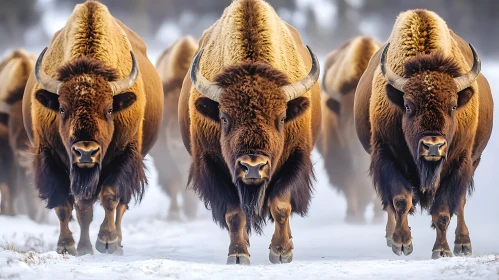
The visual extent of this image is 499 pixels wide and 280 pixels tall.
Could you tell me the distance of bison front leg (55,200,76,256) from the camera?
11438 mm

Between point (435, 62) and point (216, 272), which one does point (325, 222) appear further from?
point (216, 272)

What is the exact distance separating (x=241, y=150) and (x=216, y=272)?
4.19ft

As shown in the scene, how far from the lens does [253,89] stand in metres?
10.1

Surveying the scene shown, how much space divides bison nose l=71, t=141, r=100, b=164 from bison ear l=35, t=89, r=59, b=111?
2.50 feet

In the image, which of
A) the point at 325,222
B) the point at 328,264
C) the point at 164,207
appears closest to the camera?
the point at 328,264

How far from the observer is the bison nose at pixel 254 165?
9.65 m

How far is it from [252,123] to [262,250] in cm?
340

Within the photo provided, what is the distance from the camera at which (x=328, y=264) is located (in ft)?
31.6

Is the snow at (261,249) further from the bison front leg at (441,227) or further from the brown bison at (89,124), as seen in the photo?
the brown bison at (89,124)

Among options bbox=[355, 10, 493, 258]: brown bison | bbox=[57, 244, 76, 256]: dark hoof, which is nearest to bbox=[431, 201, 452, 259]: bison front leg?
bbox=[355, 10, 493, 258]: brown bison

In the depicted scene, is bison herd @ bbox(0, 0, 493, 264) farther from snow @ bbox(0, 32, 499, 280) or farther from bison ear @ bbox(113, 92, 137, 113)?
snow @ bbox(0, 32, 499, 280)

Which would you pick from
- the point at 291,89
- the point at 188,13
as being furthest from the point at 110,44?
the point at 188,13

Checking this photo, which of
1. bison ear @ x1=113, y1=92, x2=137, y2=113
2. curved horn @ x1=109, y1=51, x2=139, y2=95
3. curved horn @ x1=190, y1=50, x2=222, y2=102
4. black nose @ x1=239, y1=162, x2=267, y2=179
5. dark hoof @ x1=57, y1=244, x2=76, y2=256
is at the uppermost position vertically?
curved horn @ x1=109, y1=51, x2=139, y2=95

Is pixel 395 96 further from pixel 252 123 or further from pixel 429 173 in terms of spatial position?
pixel 252 123
